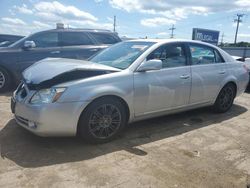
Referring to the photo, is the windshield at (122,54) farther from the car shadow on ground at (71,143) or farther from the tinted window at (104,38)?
the tinted window at (104,38)

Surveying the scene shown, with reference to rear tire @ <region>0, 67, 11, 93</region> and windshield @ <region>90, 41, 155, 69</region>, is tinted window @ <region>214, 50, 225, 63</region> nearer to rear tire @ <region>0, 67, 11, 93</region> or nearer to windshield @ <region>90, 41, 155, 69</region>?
windshield @ <region>90, 41, 155, 69</region>

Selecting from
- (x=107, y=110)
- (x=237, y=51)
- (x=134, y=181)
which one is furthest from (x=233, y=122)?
(x=237, y=51)

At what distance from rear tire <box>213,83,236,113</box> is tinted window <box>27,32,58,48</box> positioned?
4.62 metres

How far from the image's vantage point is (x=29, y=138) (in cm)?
426

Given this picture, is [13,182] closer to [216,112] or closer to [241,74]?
[216,112]

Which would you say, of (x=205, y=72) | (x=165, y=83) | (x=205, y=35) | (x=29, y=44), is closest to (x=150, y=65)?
(x=165, y=83)

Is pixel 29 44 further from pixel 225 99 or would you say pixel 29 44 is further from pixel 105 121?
pixel 225 99

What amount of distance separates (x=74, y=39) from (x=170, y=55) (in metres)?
4.12

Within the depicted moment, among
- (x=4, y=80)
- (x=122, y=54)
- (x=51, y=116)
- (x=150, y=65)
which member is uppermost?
(x=122, y=54)

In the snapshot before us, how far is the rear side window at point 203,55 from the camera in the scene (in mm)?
5333

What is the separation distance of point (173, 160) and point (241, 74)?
133 inches

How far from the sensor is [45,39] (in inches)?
313

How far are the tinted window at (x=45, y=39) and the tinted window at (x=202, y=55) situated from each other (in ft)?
13.9

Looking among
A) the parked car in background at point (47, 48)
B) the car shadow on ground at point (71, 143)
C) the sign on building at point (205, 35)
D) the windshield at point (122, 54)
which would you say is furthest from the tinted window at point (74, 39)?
the sign on building at point (205, 35)
